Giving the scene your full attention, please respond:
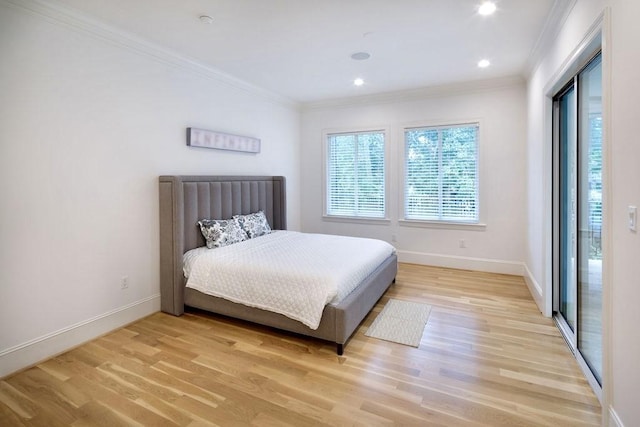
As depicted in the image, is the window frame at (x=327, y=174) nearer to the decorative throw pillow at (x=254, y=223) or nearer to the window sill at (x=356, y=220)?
the window sill at (x=356, y=220)

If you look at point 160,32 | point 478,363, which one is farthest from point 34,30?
point 478,363

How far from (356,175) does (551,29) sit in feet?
10.5

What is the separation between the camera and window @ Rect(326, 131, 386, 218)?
17.6 ft

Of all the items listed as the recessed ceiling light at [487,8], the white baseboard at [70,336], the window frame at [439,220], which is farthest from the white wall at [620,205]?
the white baseboard at [70,336]

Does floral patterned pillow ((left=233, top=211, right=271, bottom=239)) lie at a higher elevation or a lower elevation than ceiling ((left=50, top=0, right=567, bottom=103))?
lower

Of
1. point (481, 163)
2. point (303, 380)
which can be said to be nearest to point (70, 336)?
point (303, 380)

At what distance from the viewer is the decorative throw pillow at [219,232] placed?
3.60 meters

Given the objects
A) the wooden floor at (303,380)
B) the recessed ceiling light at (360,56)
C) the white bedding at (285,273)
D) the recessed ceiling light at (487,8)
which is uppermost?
the recessed ceiling light at (360,56)

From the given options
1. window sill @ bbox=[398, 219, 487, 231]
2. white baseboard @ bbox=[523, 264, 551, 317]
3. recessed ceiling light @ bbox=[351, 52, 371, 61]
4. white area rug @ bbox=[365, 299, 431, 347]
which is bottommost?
white area rug @ bbox=[365, 299, 431, 347]

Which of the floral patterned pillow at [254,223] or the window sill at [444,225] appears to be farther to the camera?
the window sill at [444,225]

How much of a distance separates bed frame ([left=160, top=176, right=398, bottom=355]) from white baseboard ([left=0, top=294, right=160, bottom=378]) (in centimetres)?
24

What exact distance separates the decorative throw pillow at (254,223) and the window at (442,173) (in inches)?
88.2

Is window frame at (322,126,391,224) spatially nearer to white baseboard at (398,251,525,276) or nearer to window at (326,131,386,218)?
window at (326,131,386,218)

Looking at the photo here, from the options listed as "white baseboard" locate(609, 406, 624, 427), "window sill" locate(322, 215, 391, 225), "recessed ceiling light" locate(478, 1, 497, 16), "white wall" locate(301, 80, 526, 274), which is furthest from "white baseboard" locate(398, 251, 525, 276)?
"recessed ceiling light" locate(478, 1, 497, 16)
